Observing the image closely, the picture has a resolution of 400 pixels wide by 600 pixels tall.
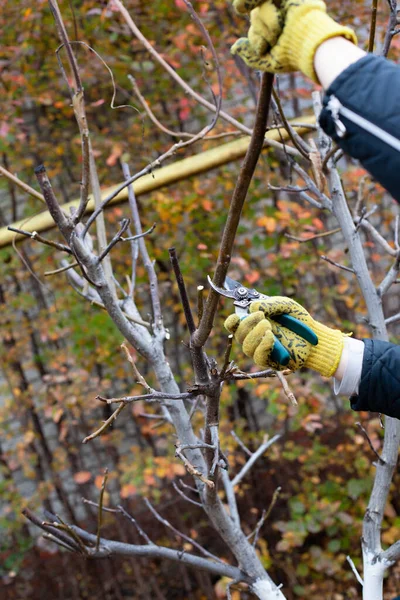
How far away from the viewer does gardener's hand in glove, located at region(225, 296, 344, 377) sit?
126 centimetres

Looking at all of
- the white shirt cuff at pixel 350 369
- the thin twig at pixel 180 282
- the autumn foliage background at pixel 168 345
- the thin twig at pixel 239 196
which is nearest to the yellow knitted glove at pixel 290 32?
the thin twig at pixel 239 196

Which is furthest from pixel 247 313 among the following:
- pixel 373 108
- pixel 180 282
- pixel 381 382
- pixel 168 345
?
pixel 168 345

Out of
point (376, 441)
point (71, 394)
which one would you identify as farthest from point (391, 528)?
point (71, 394)

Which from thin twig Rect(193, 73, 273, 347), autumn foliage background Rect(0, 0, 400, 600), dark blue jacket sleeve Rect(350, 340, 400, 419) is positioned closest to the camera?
thin twig Rect(193, 73, 273, 347)

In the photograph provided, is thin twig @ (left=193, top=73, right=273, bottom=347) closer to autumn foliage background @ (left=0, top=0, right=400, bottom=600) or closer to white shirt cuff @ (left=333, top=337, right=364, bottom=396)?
white shirt cuff @ (left=333, top=337, right=364, bottom=396)

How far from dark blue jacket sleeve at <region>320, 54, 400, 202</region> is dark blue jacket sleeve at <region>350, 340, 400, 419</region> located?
0.49 meters

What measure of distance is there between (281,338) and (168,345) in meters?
3.09

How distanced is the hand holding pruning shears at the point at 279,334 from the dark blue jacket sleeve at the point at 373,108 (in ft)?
1.33

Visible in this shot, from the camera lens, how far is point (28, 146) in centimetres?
439

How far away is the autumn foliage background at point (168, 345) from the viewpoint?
3.67 m

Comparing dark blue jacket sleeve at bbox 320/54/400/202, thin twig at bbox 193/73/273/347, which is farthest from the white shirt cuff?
dark blue jacket sleeve at bbox 320/54/400/202

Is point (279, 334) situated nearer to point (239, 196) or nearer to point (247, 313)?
point (247, 313)

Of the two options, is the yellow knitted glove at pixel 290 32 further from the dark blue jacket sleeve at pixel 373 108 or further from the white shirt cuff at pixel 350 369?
the white shirt cuff at pixel 350 369

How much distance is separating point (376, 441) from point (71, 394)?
197cm
